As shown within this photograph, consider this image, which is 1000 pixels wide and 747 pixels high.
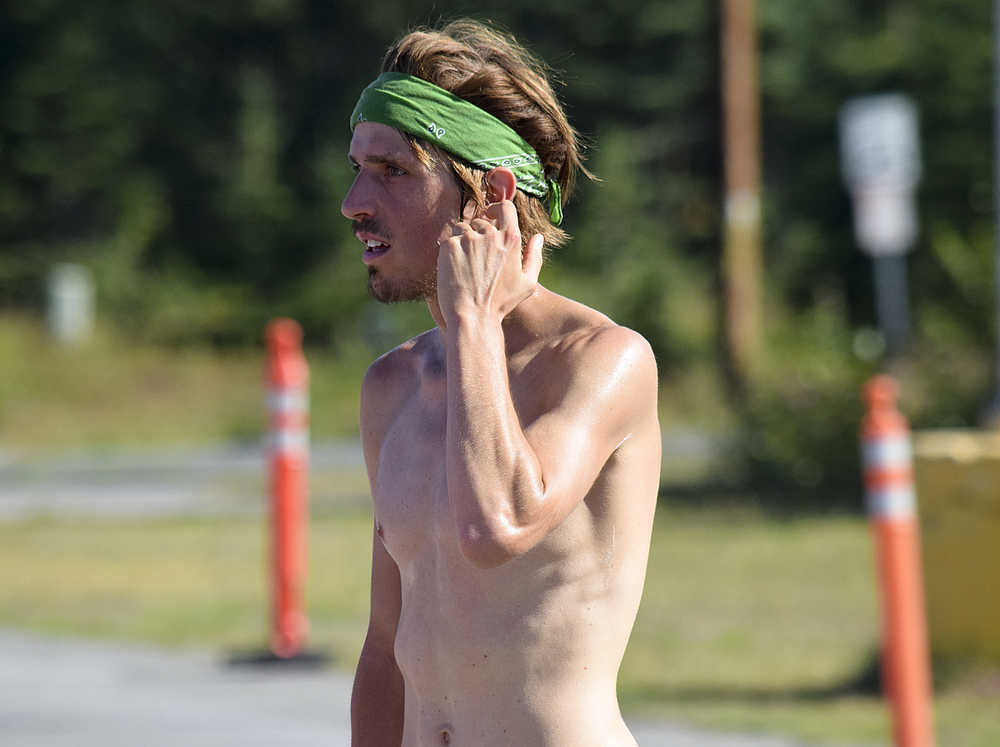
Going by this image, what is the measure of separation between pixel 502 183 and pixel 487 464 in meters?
0.43

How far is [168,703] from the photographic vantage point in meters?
7.91

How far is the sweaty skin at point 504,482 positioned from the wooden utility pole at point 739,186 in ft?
64.5

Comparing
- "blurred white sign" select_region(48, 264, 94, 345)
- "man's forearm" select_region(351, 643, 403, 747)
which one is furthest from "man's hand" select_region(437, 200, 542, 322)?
"blurred white sign" select_region(48, 264, 94, 345)

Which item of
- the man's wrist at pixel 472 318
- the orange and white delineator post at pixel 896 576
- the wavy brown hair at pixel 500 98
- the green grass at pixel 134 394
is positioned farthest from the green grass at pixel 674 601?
the green grass at pixel 134 394

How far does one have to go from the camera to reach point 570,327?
8.07 ft

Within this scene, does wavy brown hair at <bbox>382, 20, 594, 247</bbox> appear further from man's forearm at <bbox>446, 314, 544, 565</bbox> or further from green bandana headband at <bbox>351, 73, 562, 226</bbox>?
man's forearm at <bbox>446, 314, 544, 565</bbox>

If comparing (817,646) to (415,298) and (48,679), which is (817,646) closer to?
(48,679)

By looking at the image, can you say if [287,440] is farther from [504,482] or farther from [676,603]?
[504,482]

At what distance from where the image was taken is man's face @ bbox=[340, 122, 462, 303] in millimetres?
2486

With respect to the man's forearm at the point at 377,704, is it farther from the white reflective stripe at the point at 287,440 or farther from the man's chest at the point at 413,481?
the white reflective stripe at the point at 287,440

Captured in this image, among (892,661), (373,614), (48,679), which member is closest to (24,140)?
(48,679)

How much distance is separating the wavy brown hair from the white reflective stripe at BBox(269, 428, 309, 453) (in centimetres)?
640

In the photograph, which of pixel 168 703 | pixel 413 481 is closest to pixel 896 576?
pixel 168 703

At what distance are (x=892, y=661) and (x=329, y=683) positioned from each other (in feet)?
9.59
